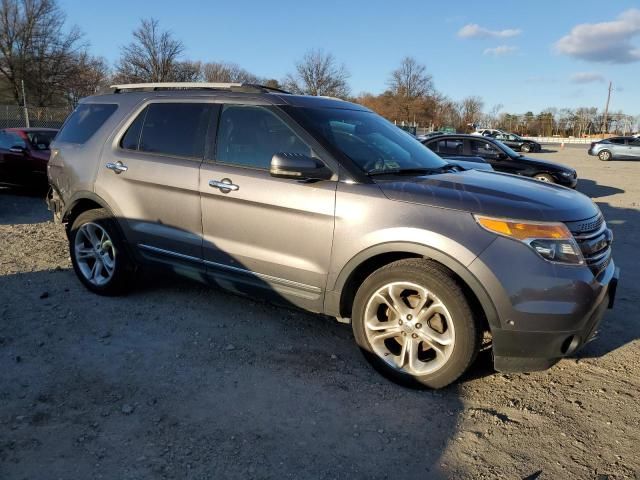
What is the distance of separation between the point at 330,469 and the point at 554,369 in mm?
1940

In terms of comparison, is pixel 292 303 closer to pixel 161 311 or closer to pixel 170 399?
pixel 170 399

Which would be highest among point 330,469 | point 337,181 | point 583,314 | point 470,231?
point 337,181

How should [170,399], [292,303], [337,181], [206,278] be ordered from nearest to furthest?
[170,399] → [337,181] → [292,303] → [206,278]

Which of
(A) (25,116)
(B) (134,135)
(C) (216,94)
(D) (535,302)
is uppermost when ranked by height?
(A) (25,116)

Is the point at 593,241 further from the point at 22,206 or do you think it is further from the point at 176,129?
the point at 22,206

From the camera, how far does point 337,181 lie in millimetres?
3330

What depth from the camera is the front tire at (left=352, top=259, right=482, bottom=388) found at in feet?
9.73

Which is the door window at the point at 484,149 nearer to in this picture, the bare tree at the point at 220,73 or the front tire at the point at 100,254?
the front tire at the point at 100,254

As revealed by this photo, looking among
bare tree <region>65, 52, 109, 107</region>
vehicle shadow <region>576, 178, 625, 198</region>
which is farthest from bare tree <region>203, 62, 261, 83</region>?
vehicle shadow <region>576, 178, 625, 198</region>

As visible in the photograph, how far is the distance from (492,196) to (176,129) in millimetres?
2586

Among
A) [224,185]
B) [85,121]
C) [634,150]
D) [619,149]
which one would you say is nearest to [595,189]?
[224,185]

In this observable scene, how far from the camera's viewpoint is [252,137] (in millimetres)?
3783

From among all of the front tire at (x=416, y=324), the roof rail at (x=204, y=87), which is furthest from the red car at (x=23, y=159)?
the front tire at (x=416, y=324)

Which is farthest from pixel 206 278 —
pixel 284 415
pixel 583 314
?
pixel 583 314
